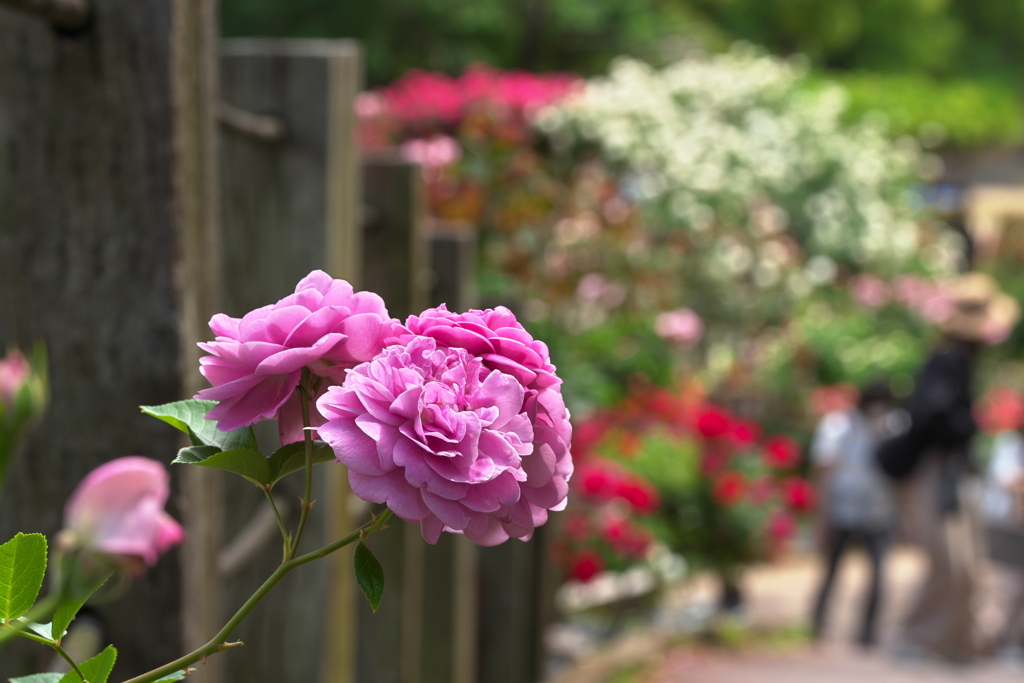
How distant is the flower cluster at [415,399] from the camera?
1.59ft

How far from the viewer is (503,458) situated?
49 cm

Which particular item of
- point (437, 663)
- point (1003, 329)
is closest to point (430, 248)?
point (437, 663)

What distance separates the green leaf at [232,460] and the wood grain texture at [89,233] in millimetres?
660

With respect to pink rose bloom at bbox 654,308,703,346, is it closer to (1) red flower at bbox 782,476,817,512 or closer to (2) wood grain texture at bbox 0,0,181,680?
(1) red flower at bbox 782,476,817,512

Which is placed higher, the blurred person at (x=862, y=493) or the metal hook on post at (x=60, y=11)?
the metal hook on post at (x=60, y=11)

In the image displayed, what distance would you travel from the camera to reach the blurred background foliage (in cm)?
1695

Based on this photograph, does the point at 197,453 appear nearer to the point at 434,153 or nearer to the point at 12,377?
the point at 12,377

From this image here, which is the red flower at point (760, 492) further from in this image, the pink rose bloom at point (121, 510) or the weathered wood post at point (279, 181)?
the pink rose bloom at point (121, 510)

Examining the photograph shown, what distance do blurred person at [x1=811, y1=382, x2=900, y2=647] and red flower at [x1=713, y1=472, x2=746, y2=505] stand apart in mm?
509

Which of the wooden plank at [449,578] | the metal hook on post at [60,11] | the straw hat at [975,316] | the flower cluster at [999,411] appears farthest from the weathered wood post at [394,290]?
the flower cluster at [999,411]

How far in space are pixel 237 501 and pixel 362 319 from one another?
5.05 feet

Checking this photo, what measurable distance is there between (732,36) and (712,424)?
20.1m

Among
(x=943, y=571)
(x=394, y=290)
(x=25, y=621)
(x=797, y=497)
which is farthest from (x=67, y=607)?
(x=797, y=497)

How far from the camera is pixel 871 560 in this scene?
648 centimetres
